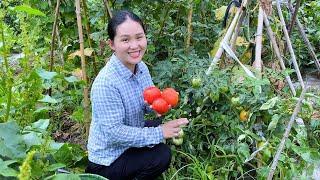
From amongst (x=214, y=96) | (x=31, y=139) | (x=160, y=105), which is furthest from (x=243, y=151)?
(x=31, y=139)

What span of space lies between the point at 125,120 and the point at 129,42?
0.37 metres

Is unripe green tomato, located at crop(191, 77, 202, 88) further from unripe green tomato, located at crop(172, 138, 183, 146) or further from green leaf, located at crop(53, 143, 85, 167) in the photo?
green leaf, located at crop(53, 143, 85, 167)

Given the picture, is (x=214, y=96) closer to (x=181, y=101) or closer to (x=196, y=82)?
(x=196, y=82)

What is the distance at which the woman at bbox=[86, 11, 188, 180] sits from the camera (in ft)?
6.71

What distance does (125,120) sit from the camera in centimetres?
218

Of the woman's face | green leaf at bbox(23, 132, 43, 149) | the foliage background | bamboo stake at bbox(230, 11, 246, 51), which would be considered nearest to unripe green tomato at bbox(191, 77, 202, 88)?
the foliage background

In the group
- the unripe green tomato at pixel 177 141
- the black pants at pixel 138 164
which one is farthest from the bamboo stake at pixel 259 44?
the black pants at pixel 138 164

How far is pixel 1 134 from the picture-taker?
1.79 metres

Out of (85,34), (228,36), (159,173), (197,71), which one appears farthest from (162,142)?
(85,34)

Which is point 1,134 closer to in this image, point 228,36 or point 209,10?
point 228,36

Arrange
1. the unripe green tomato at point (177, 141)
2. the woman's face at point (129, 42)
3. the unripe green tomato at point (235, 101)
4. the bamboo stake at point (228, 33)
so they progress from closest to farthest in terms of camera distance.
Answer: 1. the woman's face at point (129, 42)
2. the unripe green tomato at point (235, 101)
3. the unripe green tomato at point (177, 141)
4. the bamboo stake at point (228, 33)

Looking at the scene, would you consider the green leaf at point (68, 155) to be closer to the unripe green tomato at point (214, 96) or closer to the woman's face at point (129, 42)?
the woman's face at point (129, 42)

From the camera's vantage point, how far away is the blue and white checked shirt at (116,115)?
205 cm

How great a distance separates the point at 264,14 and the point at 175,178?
0.96 m
